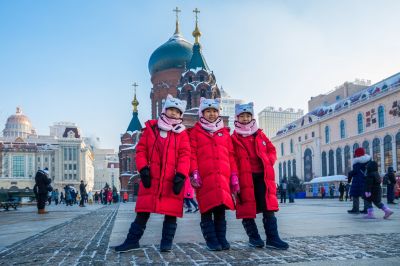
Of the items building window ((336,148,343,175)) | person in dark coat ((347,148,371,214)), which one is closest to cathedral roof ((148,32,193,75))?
building window ((336,148,343,175))

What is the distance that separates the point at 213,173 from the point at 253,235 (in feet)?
2.82

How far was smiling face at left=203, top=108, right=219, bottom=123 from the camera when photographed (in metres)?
5.11

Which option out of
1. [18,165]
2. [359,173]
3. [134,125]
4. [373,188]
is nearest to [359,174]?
[359,173]

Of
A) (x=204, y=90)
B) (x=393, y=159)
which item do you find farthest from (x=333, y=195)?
(x=204, y=90)

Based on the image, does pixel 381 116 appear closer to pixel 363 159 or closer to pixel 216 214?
pixel 363 159

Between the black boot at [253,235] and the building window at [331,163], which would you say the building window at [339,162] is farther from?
the black boot at [253,235]

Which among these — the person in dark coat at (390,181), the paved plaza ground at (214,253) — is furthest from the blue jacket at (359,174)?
the person in dark coat at (390,181)

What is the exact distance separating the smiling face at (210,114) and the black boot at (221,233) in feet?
4.16

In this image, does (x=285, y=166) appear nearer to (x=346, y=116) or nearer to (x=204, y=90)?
(x=346, y=116)

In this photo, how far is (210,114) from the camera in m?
5.13

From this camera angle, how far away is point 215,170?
15.5ft

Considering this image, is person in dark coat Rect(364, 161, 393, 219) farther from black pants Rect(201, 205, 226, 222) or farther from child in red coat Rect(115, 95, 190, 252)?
child in red coat Rect(115, 95, 190, 252)

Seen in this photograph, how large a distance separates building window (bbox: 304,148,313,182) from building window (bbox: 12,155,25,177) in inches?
2622

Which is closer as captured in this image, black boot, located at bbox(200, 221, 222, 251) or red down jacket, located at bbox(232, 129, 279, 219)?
black boot, located at bbox(200, 221, 222, 251)
